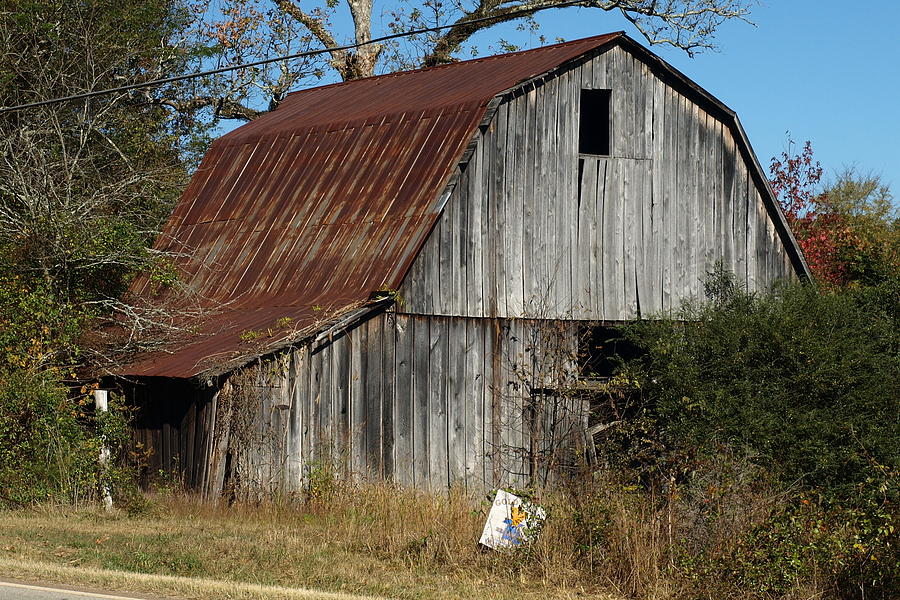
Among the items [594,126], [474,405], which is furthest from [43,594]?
[594,126]

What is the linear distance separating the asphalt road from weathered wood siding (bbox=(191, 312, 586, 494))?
499 cm

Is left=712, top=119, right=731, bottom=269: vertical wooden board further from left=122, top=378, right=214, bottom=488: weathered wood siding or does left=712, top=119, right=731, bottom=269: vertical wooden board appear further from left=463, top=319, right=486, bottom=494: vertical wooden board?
left=122, top=378, right=214, bottom=488: weathered wood siding

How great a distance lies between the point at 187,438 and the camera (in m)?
15.4

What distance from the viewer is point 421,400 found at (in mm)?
16266

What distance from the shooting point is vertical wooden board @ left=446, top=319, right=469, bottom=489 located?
1645cm

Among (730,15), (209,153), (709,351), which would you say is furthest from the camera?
(730,15)

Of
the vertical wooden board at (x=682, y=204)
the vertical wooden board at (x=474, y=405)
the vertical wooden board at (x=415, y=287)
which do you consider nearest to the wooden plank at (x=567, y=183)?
the vertical wooden board at (x=474, y=405)

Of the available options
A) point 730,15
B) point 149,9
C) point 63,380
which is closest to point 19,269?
point 63,380

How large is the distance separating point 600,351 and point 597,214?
2.69m

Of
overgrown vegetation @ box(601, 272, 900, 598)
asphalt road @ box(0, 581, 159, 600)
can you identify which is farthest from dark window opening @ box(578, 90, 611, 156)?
asphalt road @ box(0, 581, 159, 600)

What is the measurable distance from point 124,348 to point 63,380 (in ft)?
3.13

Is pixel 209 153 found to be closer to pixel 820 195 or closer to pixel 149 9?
pixel 149 9

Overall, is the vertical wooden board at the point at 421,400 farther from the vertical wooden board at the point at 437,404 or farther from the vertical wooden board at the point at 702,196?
the vertical wooden board at the point at 702,196

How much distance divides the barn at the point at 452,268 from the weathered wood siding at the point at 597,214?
31 millimetres
